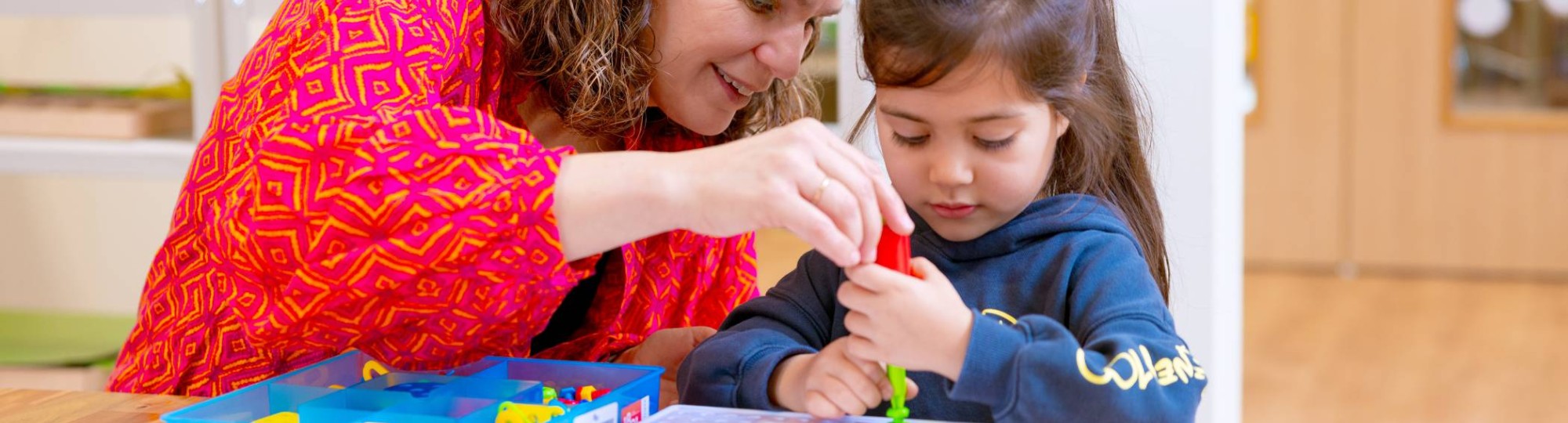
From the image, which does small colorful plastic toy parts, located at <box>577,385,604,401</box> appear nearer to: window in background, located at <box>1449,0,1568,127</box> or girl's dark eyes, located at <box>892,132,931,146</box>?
girl's dark eyes, located at <box>892,132,931,146</box>

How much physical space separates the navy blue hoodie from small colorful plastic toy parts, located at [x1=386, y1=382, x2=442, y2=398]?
7.2 inches

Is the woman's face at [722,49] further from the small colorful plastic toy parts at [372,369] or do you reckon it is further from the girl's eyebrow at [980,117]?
the small colorful plastic toy parts at [372,369]

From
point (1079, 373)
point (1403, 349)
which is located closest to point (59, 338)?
point (1079, 373)

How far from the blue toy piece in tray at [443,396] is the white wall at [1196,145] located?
0.61 meters

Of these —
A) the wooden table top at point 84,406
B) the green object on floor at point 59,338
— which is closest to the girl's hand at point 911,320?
the wooden table top at point 84,406

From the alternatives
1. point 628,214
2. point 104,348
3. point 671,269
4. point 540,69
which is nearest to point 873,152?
point 671,269

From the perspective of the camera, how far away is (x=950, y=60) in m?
0.99

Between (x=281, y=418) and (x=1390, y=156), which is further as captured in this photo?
(x=1390, y=156)

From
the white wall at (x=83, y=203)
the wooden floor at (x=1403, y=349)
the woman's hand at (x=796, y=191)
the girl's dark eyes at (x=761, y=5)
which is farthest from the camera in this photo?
the wooden floor at (x=1403, y=349)

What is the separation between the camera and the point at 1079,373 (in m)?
0.88

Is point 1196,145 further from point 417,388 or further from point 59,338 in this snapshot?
point 59,338

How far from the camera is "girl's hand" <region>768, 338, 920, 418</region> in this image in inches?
36.8

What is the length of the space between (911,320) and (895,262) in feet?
0.14

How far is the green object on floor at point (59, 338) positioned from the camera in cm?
228
